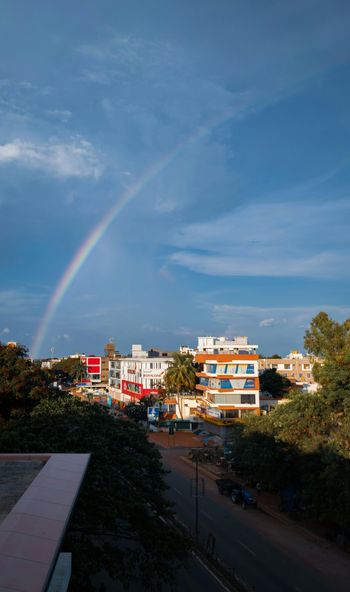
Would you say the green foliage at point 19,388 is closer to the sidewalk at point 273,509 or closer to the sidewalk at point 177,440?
the sidewalk at point 273,509

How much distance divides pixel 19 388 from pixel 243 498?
66.6ft

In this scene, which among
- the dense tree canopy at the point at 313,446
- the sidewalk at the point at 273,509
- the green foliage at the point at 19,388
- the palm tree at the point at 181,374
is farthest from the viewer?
the palm tree at the point at 181,374

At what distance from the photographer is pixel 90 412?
28109 mm

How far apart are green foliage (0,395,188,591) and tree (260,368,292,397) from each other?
73.6 metres

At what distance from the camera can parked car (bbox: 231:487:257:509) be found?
121 feet

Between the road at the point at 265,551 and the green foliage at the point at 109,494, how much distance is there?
5938 millimetres

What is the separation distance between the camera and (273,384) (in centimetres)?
9725

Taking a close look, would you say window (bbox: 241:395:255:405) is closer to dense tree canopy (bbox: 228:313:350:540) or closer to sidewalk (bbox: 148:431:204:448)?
sidewalk (bbox: 148:431:204:448)

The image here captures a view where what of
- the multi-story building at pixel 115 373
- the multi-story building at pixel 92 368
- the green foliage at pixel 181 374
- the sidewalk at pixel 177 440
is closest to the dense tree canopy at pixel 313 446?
the sidewalk at pixel 177 440

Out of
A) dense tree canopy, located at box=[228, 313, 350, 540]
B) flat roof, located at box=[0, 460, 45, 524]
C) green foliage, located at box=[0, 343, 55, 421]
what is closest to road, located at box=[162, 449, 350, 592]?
dense tree canopy, located at box=[228, 313, 350, 540]

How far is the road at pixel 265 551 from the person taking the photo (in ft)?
76.1

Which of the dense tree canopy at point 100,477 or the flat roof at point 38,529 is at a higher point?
the flat roof at point 38,529

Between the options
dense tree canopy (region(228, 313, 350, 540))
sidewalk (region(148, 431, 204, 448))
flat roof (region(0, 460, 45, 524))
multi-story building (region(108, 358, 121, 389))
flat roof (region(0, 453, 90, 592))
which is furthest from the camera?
multi-story building (region(108, 358, 121, 389))

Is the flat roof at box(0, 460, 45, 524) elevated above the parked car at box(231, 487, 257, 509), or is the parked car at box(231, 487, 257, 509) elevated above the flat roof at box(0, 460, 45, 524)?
the flat roof at box(0, 460, 45, 524)
